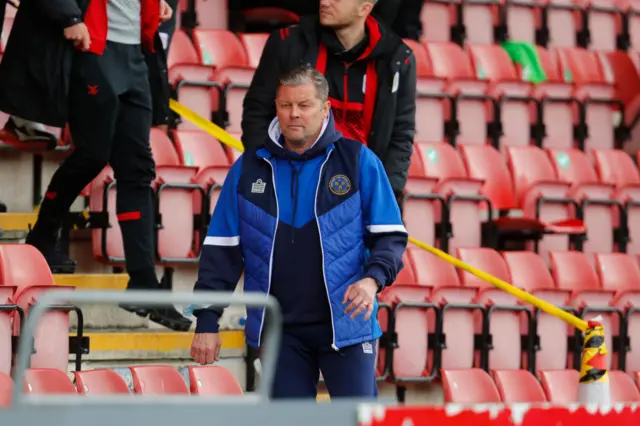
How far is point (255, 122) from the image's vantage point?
4.36 meters

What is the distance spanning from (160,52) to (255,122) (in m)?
1.09

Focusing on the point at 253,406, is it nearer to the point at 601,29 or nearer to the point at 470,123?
the point at 470,123

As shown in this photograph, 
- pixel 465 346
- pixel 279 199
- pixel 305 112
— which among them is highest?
pixel 305 112

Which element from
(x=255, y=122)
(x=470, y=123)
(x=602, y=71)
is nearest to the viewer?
(x=255, y=122)

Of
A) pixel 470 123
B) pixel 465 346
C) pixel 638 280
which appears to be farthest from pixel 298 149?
pixel 470 123

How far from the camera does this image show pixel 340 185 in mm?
3646

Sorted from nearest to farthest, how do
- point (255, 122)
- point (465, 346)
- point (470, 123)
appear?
point (255, 122)
point (465, 346)
point (470, 123)

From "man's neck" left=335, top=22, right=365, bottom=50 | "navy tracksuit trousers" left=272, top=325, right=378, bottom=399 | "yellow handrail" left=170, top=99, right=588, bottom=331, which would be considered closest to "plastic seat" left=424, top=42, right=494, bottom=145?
"yellow handrail" left=170, top=99, right=588, bottom=331

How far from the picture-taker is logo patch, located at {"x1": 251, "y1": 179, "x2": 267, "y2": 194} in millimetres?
3672

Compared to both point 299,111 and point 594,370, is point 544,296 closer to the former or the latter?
point 594,370

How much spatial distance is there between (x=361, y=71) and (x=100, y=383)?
1.36 m

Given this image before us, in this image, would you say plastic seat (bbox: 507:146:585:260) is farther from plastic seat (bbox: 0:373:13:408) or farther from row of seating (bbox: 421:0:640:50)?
plastic seat (bbox: 0:373:13:408)

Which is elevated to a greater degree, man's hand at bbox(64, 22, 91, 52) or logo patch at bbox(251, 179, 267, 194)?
man's hand at bbox(64, 22, 91, 52)

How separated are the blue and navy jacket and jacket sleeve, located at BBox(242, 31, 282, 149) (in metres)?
0.60
